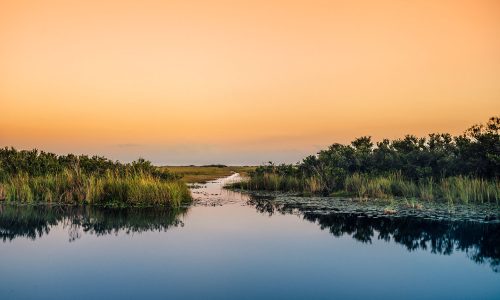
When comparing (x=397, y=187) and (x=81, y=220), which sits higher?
(x=397, y=187)

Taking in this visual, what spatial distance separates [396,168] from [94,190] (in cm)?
1623

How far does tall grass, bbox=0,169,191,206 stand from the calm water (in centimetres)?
342

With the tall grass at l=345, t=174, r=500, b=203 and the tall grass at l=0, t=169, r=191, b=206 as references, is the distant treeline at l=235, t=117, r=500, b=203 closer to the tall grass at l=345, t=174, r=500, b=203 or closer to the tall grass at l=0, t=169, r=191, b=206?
the tall grass at l=345, t=174, r=500, b=203

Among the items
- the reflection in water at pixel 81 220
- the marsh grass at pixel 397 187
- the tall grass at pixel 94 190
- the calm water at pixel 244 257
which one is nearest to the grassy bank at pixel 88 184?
the tall grass at pixel 94 190

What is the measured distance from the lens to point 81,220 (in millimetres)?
14383

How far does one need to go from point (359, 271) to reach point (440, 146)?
18.8m

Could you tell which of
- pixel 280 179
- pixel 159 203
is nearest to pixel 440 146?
pixel 280 179

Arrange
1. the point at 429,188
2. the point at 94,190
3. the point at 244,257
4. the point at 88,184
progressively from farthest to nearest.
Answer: the point at 429,188, the point at 88,184, the point at 94,190, the point at 244,257

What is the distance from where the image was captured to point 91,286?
23.5 ft

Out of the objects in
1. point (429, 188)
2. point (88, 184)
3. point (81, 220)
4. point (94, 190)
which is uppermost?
point (88, 184)

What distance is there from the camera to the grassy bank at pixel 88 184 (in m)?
19.0

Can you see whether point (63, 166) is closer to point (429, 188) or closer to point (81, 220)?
point (81, 220)

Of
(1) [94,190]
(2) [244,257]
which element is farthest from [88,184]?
(2) [244,257]

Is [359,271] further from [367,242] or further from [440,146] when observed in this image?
[440,146]
